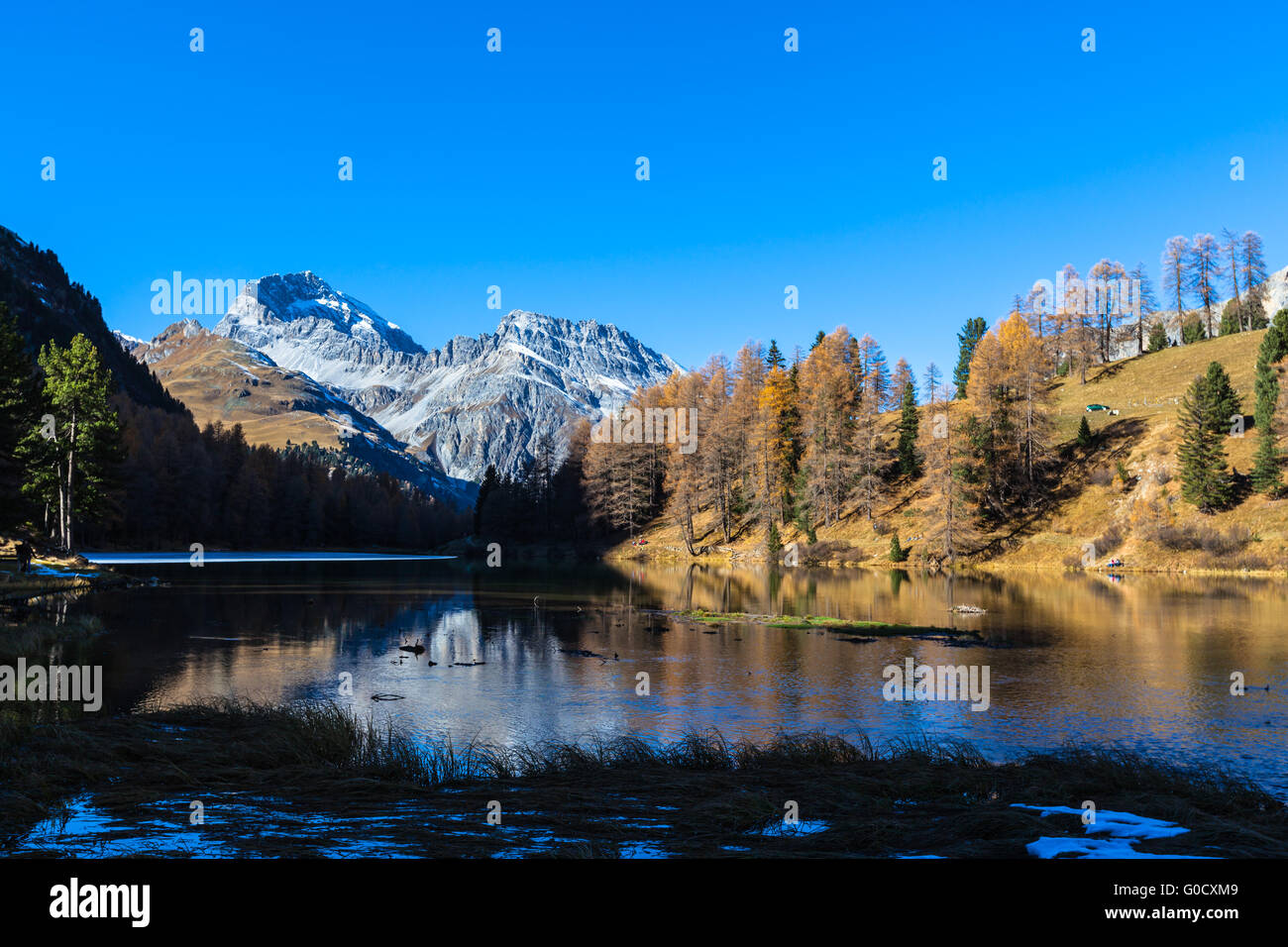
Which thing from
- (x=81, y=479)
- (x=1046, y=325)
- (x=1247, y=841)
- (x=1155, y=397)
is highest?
(x=1046, y=325)

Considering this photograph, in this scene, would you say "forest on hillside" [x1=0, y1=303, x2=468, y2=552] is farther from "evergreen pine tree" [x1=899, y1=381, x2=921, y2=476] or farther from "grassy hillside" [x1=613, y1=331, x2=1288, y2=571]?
"evergreen pine tree" [x1=899, y1=381, x2=921, y2=476]

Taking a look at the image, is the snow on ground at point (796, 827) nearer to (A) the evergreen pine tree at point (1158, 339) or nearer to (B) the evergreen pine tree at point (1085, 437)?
(B) the evergreen pine tree at point (1085, 437)

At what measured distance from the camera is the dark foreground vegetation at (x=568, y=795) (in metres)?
8.33

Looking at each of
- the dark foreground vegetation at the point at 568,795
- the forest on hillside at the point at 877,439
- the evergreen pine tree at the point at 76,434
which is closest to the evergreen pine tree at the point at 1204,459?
the forest on hillside at the point at 877,439

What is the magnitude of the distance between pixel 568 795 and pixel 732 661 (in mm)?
20299

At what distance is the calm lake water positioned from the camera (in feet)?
67.8

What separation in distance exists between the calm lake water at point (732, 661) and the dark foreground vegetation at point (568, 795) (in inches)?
159

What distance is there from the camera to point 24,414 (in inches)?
2128

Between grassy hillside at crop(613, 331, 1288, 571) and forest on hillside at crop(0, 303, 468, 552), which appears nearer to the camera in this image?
forest on hillside at crop(0, 303, 468, 552)

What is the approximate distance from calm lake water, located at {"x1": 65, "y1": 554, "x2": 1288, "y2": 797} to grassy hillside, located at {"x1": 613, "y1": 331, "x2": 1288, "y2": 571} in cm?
1299

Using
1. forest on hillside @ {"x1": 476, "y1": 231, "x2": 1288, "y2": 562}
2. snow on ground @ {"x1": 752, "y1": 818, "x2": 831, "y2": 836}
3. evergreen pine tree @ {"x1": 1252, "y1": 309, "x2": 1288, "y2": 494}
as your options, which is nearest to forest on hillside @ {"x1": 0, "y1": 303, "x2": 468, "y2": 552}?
forest on hillside @ {"x1": 476, "y1": 231, "x2": 1288, "y2": 562}
